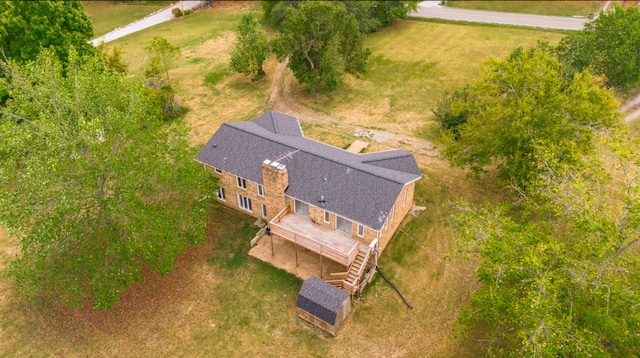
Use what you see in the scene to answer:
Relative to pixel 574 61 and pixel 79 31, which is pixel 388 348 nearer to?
pixel 574 61

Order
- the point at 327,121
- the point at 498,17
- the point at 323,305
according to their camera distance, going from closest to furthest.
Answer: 1. the point at 323,305
2. the point at 327,121
3. the point at 498,17

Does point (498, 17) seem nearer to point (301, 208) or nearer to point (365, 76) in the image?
point (365, 76)

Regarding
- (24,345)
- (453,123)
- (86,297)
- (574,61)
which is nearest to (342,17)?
(453,123)

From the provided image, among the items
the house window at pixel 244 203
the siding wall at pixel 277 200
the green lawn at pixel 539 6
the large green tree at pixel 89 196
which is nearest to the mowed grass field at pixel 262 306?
the house window at pixel 244 203

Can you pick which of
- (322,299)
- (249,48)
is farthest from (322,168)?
(249,48)

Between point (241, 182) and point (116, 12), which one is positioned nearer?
point (241, 182)
